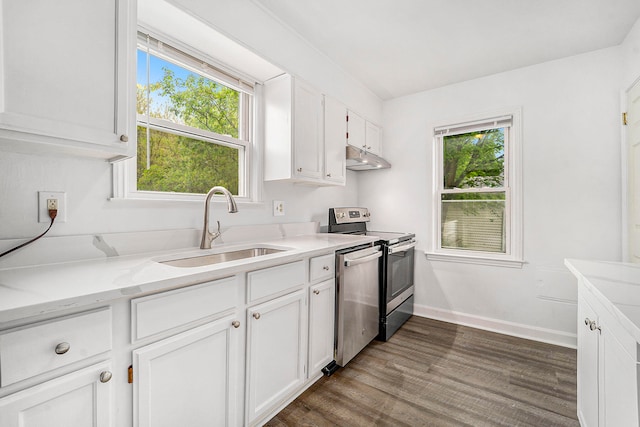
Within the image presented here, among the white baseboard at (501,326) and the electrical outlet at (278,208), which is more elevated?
the electrical outlet at (278,208)

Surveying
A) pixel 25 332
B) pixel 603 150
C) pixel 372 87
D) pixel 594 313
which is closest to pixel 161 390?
pixel 25 332

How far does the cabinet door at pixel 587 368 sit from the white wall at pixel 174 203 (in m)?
1.94

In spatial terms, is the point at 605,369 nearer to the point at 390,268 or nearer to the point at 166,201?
the point at 390,268

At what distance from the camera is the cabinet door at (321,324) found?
6.03ft

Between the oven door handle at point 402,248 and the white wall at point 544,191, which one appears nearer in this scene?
the white wall at point 544,191

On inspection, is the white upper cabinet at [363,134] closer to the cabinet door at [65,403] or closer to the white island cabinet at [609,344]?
the white island cabinet at [609,344]

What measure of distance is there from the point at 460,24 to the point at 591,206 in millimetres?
1839

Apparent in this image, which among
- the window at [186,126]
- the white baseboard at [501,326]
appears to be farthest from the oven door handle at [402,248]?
the window at [186,126]

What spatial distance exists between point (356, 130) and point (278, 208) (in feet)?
4.11

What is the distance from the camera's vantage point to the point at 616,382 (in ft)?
3.16

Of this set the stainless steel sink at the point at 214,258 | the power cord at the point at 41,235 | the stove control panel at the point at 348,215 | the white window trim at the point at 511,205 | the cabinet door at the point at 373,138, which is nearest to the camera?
the power cord at the point at 41,235

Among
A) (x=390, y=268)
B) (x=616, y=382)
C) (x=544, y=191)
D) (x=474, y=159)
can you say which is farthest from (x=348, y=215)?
(x=616, y=382)

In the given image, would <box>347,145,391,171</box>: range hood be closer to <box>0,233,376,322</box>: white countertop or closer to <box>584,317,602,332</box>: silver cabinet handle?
<box>0,233,376,322</box>: white countertop

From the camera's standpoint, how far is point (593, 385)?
1248 mm
